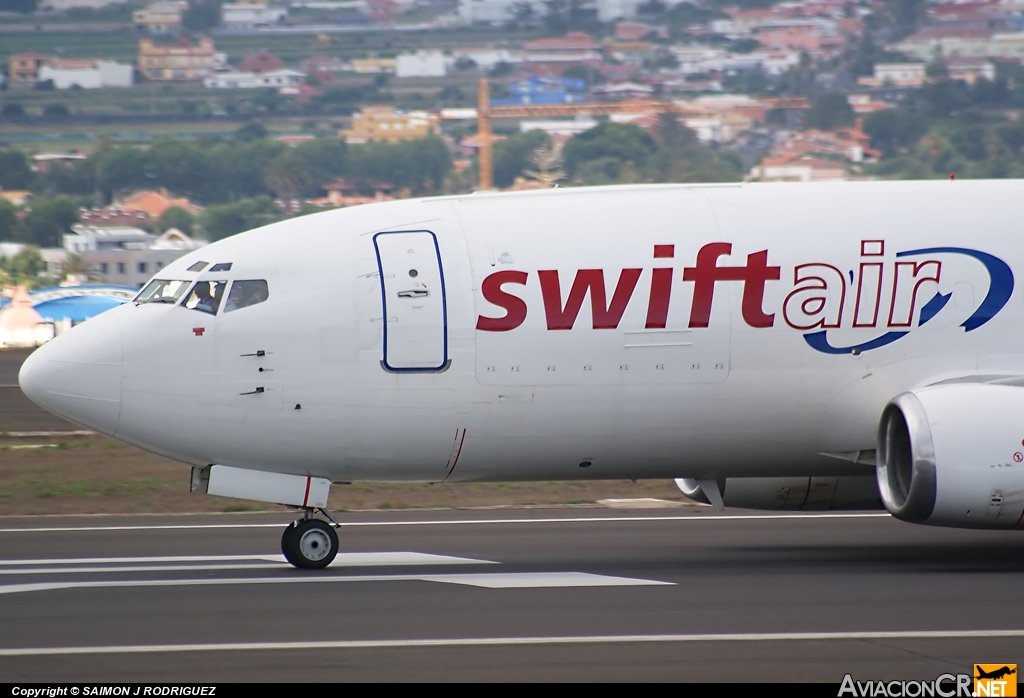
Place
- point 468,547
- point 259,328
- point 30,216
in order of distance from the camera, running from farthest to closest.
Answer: point 30,216 → point 468,547 → point 259,328

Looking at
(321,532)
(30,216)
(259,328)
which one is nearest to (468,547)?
(321,532)

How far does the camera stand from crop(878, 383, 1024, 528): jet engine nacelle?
13.1m

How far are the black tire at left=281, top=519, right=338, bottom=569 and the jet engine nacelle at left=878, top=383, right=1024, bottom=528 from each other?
5346 millimetres

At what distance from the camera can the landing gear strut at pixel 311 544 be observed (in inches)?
553

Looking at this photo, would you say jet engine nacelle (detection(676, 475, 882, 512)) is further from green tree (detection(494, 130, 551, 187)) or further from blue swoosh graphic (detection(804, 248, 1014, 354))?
green tree (detection(494, 130, 551, 187))

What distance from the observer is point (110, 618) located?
1180 cm

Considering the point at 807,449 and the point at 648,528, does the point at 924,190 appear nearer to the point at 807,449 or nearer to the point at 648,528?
the point at 807,449

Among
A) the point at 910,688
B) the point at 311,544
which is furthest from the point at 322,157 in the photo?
the point at 910,688

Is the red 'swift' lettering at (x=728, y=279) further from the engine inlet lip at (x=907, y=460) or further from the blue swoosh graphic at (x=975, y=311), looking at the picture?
the engine inlet lip at (x=907, y=460)

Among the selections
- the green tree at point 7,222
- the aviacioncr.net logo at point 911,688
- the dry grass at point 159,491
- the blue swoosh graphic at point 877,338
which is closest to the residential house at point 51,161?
the green tree at point 7,222

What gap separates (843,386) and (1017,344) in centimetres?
176

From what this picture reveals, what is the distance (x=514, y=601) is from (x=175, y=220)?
160 meters

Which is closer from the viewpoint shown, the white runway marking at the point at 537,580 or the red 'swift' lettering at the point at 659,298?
the white runway marking at the point at 537,580

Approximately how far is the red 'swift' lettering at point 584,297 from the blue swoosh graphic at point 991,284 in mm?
2828
